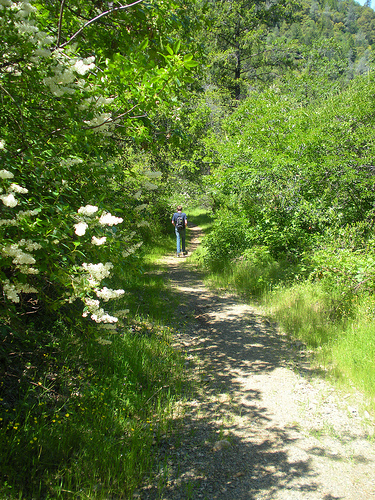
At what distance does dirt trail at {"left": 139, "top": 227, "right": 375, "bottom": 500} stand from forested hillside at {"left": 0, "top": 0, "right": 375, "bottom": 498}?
349 millimetres

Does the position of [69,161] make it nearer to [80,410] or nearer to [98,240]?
[98,240]

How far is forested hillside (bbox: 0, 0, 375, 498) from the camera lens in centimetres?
228

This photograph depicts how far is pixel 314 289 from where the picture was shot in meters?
6.51

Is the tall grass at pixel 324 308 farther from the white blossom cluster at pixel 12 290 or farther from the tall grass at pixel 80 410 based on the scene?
the white blossom cluster at pixel 12 290

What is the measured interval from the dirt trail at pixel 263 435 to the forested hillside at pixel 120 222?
1.14 feet

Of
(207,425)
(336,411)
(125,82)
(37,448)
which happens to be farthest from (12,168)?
(336,411)

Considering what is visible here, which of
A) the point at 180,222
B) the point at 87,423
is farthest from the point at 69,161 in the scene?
the point at 180,222

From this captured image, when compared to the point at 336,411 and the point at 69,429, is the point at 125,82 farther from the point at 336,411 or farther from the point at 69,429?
the point at 336,411

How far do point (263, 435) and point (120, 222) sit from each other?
8.58ft

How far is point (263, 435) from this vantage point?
132 inches

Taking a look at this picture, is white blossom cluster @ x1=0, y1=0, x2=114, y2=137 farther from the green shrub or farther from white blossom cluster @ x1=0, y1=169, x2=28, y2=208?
the green shrub

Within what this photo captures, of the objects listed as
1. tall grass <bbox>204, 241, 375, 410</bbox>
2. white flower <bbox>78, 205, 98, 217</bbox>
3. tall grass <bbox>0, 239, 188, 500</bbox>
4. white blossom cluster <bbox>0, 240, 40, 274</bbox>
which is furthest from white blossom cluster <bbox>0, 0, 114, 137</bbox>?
tall grass <bbox>204, 241, 375, 410</bbox>

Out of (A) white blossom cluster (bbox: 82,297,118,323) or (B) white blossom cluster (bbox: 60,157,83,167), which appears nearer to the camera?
(A) white blossom cluster (bbox: 82,297,118,323)

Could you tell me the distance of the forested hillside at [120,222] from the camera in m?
2.28
